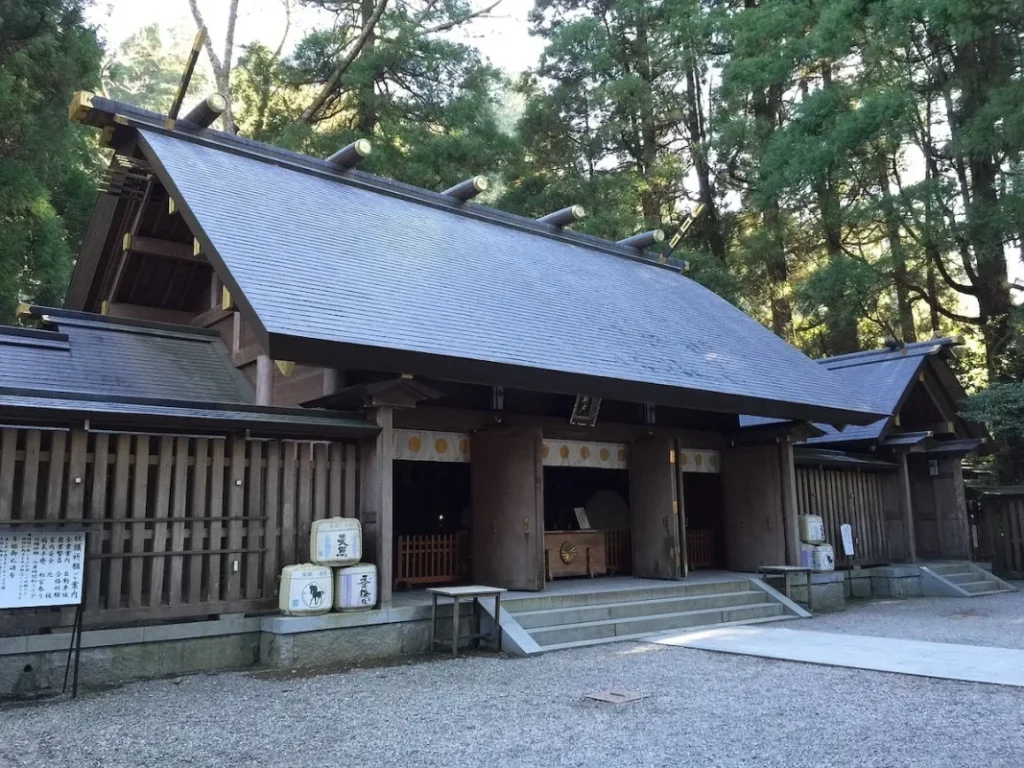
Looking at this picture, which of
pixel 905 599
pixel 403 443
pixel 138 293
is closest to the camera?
pixel 403 443

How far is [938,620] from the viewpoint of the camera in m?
9.87

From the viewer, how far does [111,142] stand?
29.8ft

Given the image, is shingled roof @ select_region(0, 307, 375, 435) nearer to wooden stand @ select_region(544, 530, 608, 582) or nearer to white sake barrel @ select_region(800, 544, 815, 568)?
wooden stand @ select_region(544, 530, 608, 582)

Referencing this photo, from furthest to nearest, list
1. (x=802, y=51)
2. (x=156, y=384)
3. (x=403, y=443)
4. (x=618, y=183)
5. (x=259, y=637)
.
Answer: (x=618, y=183), (x=802, y=51), (x=403, y=443), (x=156, y=384), (x=259, y=637)

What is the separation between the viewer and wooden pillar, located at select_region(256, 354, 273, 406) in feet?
28.6

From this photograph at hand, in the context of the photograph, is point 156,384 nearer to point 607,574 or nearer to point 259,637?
point 259,637

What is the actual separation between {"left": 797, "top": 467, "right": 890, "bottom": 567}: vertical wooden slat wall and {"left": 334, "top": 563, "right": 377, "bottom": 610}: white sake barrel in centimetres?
754

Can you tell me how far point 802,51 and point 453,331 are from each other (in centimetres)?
1595

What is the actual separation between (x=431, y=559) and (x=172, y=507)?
4161 mm

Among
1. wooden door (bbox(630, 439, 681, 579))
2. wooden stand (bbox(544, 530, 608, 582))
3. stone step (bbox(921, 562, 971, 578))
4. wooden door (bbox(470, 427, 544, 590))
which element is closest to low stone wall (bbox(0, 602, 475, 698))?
wooden door (bbox(470, 427, 544, 590))

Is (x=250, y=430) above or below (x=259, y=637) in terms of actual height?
above

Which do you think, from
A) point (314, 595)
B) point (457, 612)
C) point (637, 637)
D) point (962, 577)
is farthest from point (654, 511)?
point (962, 577)

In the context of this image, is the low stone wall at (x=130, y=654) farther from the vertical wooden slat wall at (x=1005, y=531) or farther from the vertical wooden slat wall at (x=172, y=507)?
the vertical wooden slat wall at (x=1005, y=531)

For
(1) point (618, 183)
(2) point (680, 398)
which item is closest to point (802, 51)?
(1) point (618, 183)
